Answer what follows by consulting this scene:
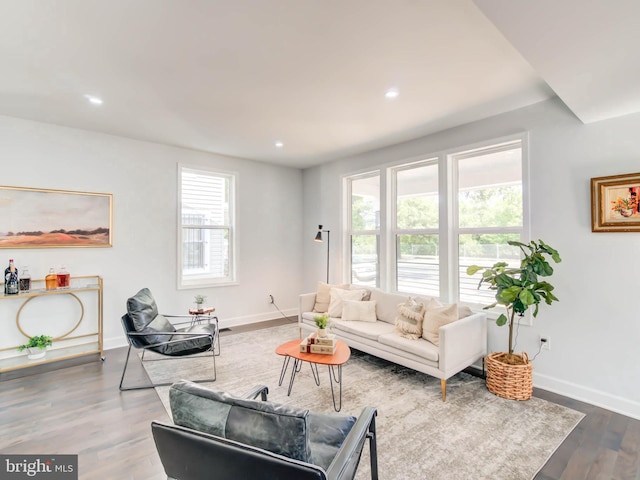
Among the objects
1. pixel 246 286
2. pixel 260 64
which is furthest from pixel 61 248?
pixel 260 64

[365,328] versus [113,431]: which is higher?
[365,328]

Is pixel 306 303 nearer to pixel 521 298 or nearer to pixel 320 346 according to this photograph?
pixel 320 346

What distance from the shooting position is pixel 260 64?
2.49 meters

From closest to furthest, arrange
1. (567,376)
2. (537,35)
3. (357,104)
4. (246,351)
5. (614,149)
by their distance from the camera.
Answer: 1. (537,35)
2. (614,149)
3. (567,376)
4. (357,104)
5. (246,351)

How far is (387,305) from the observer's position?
4.06 meters

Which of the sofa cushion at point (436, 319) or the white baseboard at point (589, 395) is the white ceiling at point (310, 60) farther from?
the white baseboard at point (589, 395)

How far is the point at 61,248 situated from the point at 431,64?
14.9 feet

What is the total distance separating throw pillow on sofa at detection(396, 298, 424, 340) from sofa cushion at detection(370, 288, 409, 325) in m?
0.39

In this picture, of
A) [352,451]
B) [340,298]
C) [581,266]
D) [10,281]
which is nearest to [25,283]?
[10,281]

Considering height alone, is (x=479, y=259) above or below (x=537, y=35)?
below

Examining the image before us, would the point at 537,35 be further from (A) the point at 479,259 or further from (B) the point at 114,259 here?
(B) the point at 114,259

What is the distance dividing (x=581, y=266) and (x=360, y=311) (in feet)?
7.59

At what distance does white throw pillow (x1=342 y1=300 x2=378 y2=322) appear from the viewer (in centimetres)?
407

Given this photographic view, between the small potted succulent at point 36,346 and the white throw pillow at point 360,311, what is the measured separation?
11.4 feet
